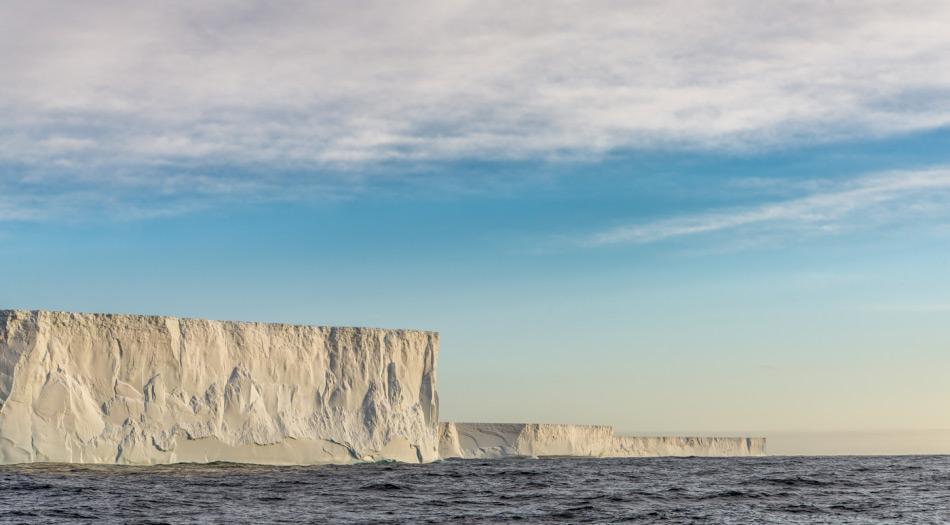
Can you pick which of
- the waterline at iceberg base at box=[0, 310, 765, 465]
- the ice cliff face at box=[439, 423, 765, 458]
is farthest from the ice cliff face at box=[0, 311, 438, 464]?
the ice cliff face at box=[439, 423, 765, 458]

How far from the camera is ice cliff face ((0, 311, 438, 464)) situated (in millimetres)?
25906

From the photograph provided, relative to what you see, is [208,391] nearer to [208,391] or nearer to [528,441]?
[208,391]

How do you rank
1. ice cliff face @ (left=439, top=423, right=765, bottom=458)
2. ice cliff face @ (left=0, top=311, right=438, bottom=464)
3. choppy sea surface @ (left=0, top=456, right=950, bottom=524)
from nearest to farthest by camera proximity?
choppy sea surface @ (left=0, top=456, right=950, bottom=524) < ice cliff face @ (left=0, top=311, right=438, bottom=464) < ice cliff face @ (left=439, top=423, right=765, bottom=458)

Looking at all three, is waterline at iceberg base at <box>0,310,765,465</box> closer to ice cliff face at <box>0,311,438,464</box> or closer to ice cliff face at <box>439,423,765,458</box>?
ice cliff face at <box>0,311,438,464</box>

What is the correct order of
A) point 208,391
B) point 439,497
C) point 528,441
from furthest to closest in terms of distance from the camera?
point 528,441 → point 208,391 → point 439,497

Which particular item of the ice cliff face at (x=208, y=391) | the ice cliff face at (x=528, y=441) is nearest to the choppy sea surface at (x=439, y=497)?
the ice cliff face at (x=208, y=391)

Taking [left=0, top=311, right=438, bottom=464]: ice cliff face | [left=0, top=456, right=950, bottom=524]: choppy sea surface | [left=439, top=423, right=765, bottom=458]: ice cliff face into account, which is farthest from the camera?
[left=439, top=423, right=765, bottom=458]: ice cliff face

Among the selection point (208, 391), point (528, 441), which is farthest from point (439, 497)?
point (528, 441)

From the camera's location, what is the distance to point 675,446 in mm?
74625

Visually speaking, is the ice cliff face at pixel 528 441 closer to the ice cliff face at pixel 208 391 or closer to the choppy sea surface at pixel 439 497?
the ice cliff face at pixel 208 391

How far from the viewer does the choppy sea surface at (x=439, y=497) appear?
14.9 metres

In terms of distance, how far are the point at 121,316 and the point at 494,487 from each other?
12615mm

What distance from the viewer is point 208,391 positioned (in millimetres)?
28922

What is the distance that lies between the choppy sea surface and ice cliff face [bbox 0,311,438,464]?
4.05ft
